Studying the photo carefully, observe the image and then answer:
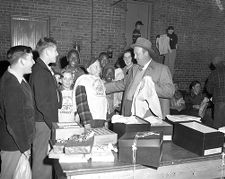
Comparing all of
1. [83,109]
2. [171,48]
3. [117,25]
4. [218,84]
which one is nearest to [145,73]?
[83,109]

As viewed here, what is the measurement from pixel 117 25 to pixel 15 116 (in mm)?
6530

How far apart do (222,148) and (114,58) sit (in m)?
6.60

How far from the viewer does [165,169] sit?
1.98 m

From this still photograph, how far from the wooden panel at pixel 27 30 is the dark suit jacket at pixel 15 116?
5288 millimetres

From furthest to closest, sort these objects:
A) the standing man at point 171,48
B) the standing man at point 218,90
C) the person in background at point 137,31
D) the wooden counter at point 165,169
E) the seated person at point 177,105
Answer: the standing man at point 171,48 < the person in background at point 137,31 < the seated person at point 177,105 < the standing man at point 218,90 < the wooden counter at point 165,169

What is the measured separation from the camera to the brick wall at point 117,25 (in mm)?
7414

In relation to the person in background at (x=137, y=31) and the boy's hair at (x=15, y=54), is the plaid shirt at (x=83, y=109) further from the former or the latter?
the person in background at (x=137, y=31)

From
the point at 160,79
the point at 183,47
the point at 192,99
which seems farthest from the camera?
the point at 183,47

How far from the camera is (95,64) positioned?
355 centimetres

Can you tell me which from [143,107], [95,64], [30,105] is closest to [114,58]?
[95,64]

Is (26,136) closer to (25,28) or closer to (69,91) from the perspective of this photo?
(69,91)

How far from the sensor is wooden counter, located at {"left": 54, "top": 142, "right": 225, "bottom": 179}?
5.91ft

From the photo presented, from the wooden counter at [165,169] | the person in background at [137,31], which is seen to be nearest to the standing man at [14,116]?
the wooden counter at [165,169]

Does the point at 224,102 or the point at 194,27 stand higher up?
the point at 194,27
